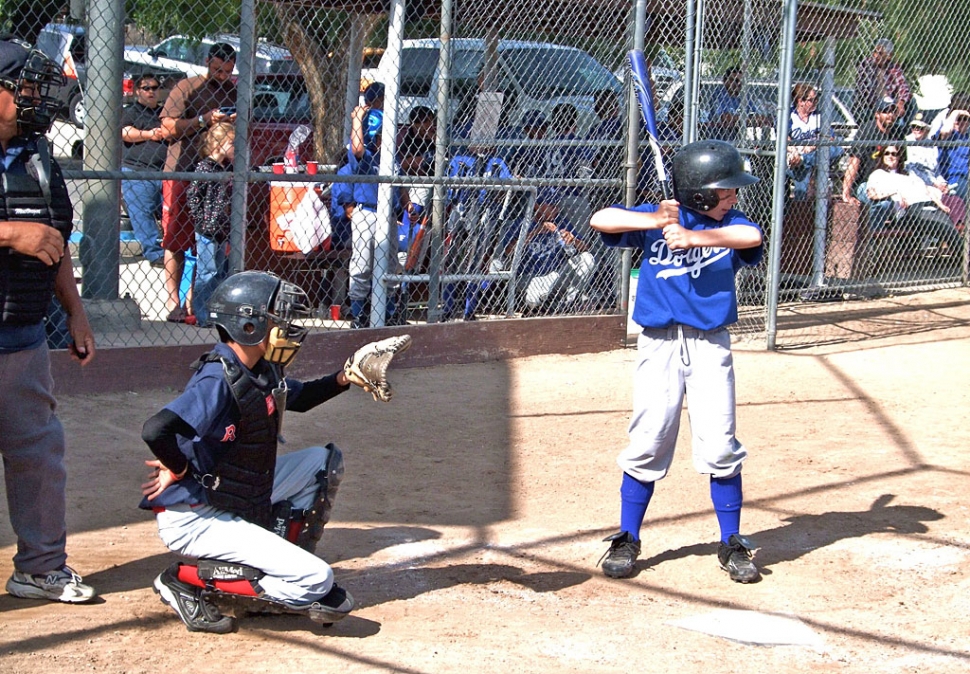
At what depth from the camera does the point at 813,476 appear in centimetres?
567

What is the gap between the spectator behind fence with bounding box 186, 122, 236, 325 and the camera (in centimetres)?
781

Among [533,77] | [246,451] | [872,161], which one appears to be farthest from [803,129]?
[246,451]

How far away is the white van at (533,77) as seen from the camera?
27.1 feet

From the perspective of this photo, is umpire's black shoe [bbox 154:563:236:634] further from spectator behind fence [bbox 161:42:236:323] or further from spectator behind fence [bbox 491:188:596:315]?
spectator behind fence [bbox 491:188:596:315]

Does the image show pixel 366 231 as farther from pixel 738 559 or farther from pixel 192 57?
pixel 192 57

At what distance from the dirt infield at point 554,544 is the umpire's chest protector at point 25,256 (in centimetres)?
97

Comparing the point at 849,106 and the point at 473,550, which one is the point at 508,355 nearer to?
the point at 473,550

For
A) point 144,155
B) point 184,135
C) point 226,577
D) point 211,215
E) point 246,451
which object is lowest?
point 226,577

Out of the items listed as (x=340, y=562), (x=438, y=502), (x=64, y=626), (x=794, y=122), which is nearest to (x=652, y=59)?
(x=794, y=122)

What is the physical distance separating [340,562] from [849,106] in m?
8.86

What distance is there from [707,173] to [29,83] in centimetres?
228

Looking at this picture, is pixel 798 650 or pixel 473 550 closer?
pixel 798 650

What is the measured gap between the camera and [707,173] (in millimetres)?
4254

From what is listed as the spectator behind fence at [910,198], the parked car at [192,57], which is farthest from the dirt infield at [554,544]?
the parked car at [192,57]
